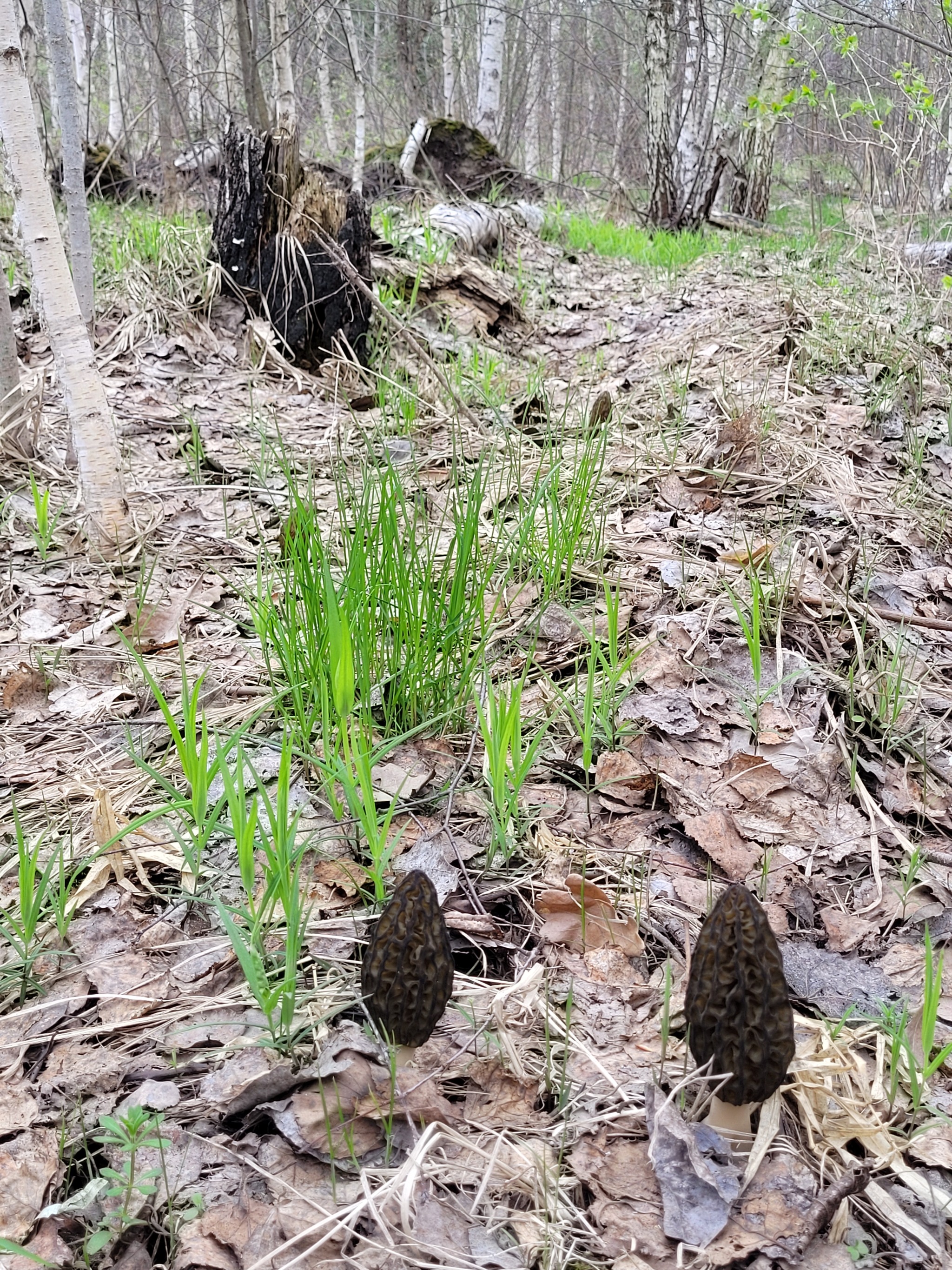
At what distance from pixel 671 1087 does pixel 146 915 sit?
3.15 feet

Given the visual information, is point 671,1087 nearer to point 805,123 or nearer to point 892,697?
point 892,697

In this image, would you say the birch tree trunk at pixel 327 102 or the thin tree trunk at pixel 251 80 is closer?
the thin tree trunk at pixel 251 80

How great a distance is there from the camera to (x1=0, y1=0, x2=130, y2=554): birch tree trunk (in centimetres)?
262

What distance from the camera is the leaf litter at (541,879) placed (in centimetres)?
122

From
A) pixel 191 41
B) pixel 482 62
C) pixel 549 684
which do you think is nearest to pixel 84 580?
pixel 549 684

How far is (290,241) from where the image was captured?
477 cm

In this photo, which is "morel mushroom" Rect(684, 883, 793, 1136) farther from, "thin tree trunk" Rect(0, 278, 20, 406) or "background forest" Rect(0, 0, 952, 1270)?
"thin tree trunk" Rect(0, 278, 20, 406)

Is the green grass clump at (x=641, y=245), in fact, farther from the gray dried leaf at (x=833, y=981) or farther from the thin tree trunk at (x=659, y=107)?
the gray dried leaf at (x=833, y=981)

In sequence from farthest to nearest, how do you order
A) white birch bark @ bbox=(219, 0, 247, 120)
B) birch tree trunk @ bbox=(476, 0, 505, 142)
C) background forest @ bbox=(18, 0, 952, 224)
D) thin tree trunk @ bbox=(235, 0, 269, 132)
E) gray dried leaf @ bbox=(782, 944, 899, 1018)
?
birch tree trunk @ bbox=(476, 0, 505, 142)
white birch bark @ bbox=(219, 0, 247, 120)
background forest @ bbox=(18, 0, 952, 224)
thin tree trunk @ bbox=(235, 0, 269, 132)
gray dried leaf @ bbox=(782, 944, 899, 1018)

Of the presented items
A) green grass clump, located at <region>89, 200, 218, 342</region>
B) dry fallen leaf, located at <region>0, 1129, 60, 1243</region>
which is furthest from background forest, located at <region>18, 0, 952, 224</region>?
dry fallen leaf, located at <region>0, 1129, 60, 1243</region>

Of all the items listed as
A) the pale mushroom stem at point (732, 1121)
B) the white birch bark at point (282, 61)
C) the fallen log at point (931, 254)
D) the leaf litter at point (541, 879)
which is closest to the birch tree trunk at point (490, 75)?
the white birch bark at point (282, 61)

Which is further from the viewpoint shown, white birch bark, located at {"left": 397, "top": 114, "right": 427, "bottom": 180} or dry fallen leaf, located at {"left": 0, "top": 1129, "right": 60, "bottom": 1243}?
white birch bark, located at {"left": 397, "top": 114, "right": 427, "bottom": 180}

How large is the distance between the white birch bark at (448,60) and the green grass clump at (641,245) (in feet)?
18.8

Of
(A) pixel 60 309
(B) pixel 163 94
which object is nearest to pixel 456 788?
(A) pixel 60 309
